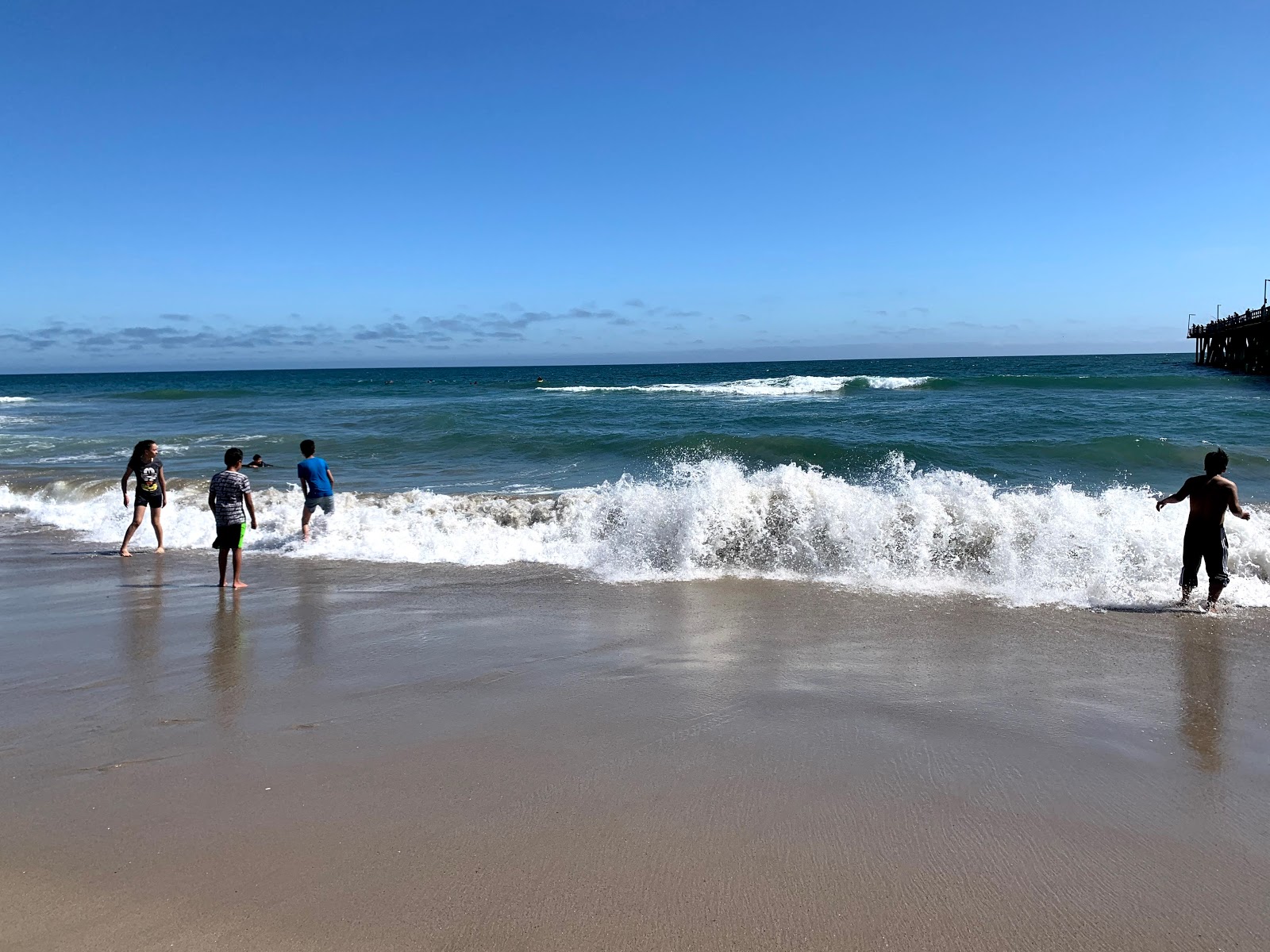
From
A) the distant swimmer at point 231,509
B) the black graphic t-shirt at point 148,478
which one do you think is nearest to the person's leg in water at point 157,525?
the black graphic t-shirt at point 148,478

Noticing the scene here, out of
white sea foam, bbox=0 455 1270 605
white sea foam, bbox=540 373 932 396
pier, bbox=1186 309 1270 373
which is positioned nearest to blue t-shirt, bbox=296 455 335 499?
white sea foam, bbox=0 455 1270 605

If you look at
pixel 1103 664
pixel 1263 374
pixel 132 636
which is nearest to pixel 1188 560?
pixel 1103 664

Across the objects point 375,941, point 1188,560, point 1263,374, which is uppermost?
point 1263,374

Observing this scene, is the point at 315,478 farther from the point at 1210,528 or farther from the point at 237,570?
the point at 1210,528

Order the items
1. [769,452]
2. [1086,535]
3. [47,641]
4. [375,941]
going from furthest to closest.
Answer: [769,452]
[1086,535]
[47,641]
[375,941]

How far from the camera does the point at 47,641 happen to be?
541 cm

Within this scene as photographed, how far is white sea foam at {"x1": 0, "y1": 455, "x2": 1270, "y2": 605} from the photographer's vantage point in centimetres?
696

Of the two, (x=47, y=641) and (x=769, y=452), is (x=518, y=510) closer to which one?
(x=47, y=641)

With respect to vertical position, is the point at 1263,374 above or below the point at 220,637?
above

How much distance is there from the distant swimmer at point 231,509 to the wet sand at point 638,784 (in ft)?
4.31

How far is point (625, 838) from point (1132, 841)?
73.5 inches

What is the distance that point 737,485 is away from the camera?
8.99m

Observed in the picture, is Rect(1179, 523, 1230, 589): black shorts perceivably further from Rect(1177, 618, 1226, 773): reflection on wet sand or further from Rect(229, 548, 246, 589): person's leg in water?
Rect(229, 548, 246, 589): person's leg in water

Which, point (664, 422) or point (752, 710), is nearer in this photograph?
point (752, 710)
